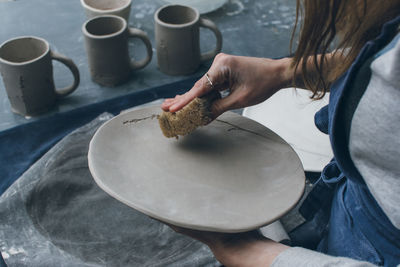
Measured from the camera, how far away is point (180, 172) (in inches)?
28.6

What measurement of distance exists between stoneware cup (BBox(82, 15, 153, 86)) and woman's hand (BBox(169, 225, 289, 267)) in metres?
0.62

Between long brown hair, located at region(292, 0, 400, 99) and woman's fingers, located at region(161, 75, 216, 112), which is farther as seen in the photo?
woman's fingers, located at region(161, 75, 216, 112)

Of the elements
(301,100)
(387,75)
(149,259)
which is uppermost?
(387,75)

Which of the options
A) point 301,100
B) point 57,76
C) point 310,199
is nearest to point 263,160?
point 310,199

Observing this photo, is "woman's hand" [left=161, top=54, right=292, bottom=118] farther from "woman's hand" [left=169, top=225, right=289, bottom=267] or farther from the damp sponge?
"woman's hand" [left=169, top=225, right=289, bottom=267]

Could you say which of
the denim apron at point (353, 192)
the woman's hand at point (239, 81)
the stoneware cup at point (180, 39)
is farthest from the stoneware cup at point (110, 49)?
the denim apron at point (353, 192)

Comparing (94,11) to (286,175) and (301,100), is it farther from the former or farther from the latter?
(286,175)

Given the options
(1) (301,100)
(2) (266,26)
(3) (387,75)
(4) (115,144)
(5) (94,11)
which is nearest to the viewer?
(3) (387,75)

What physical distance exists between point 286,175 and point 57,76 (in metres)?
0.83

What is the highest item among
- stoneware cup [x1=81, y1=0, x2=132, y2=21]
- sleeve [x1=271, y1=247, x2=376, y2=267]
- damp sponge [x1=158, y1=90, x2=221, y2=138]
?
damp sponge [x1=158, y1=90, x2=221, y2=138]

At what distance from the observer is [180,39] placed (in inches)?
47.9

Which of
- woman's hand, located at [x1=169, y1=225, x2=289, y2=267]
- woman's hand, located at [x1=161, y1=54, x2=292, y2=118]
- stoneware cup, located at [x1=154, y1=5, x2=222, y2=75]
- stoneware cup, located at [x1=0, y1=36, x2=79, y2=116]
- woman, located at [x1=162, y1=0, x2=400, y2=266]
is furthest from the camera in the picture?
stoneware cup, located at [x1=154, y1=5, x2=222, y2=75]

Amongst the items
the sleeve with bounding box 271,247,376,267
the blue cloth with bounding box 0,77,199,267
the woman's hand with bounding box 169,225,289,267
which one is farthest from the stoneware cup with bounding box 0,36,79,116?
the sleeve with bounding box 271,247,376,267

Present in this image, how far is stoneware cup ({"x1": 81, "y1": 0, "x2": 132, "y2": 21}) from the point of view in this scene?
1.28 meters
